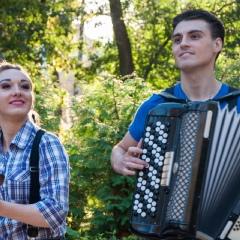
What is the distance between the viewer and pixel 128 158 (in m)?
3.28

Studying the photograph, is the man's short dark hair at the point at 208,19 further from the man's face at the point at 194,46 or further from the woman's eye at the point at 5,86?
the woman's eye at the point at 5,86

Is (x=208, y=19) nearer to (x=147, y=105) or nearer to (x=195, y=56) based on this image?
(x=195, y=56)

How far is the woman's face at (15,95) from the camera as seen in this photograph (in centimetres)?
341

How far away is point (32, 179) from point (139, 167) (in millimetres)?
514

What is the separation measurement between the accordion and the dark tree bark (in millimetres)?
14062

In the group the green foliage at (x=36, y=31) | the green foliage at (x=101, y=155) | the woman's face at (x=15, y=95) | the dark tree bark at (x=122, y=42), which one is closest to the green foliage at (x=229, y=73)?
Answer: the green foliage at (x=101, y=155)

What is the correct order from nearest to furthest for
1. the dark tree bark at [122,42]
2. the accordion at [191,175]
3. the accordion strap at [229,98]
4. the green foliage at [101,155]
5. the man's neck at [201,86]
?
1. the accordion at [191,175]
2. the accordion strap at [229,98]
3. the man's neck at [201,86]
4. the green foliage at [101,155]
5. the dark tree bark at [122,42]

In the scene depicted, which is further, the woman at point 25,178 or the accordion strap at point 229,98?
the accordion strap at point 229,98

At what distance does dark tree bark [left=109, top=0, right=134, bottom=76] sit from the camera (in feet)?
56.1

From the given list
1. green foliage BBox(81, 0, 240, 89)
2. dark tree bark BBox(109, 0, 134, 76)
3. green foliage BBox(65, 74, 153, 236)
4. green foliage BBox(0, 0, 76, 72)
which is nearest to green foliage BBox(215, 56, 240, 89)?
green foliage BBox(65, 74, 153, 236)

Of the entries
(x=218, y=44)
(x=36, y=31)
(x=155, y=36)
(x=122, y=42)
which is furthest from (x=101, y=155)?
(x=155, y=36)

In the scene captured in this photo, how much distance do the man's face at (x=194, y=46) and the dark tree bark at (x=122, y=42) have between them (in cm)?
1369

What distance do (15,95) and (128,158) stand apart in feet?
2.17

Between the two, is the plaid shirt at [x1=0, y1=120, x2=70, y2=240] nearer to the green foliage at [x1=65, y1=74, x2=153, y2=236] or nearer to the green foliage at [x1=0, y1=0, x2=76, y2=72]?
the green foliage at [x1=65, y1=74, x2=153, y2=236]
